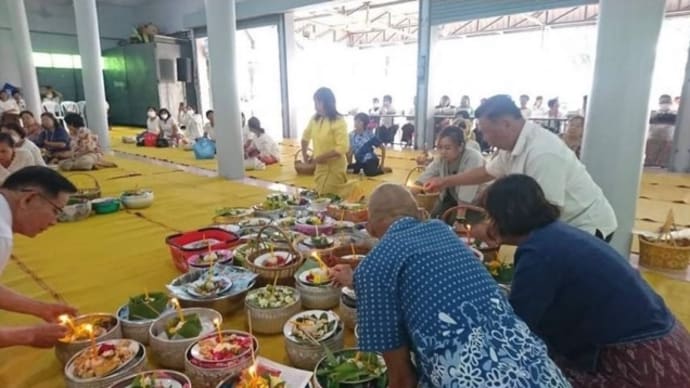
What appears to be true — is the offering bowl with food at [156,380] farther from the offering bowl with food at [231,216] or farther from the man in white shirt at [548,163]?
the offering bowl with food at [231,216]

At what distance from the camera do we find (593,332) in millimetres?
1309

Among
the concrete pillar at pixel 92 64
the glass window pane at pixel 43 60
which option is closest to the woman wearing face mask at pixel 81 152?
the concrete pillar at pixel 92 64

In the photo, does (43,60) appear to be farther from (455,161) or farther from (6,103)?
(455,161)

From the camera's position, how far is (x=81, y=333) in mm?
1806

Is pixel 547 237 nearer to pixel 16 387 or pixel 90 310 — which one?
pixel 16 387

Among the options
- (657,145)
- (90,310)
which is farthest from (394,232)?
(657,145)

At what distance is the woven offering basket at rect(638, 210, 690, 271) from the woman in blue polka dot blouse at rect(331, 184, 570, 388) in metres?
2.31

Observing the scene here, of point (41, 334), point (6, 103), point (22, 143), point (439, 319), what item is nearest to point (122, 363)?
point (41, 334)

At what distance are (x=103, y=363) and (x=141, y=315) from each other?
394 millimetres

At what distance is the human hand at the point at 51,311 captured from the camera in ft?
5.86

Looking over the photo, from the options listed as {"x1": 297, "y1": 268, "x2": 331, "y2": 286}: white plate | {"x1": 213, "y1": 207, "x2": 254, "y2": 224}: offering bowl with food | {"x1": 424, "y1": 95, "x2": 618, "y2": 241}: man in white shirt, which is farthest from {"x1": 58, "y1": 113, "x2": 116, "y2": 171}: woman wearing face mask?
{"x1": 424, "y1": 95, "x2": 618, "y2": 241}: man in white shirt

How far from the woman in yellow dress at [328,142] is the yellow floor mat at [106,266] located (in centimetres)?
103

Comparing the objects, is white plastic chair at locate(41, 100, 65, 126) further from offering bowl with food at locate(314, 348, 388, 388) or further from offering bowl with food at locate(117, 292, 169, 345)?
offering bowl with food at locate(314, 348, 388, 388)

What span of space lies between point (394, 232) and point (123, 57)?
625 inches
